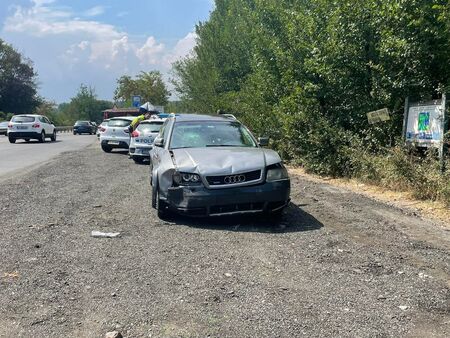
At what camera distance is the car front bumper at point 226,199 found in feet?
21.5

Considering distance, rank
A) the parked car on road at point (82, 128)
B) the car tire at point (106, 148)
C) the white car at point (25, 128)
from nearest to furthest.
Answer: the car tire at point (106, 148) → the white car at point (25, 128) → the parked car on road at point (82, 128)

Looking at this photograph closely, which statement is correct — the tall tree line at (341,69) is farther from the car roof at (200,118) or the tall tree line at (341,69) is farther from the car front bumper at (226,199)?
the car front bumper at (226,199)

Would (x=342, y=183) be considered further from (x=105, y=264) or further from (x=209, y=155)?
(x=105, y=264)

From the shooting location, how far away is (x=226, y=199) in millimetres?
6562

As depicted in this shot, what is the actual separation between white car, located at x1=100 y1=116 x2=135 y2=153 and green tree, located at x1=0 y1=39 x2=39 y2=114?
66314 millimetres

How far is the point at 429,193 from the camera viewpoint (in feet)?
27.6

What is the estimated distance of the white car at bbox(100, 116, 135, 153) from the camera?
841 inches

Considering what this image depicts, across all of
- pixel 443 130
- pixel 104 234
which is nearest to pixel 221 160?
pixel 104 234

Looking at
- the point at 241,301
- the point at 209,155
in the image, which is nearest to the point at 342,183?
the point at 209,155

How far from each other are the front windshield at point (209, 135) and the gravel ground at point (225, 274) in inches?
51.0

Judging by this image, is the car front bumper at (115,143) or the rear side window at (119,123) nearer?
the car front bumper at (115,143)

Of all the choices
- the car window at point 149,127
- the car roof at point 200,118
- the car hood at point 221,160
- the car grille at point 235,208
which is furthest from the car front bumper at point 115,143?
the car grille at point 235,208

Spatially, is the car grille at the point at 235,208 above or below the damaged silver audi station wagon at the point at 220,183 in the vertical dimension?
below

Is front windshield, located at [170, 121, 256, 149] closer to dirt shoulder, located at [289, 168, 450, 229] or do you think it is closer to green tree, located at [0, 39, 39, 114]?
dirt shoulder, located at [289, 168, 450, 229]
